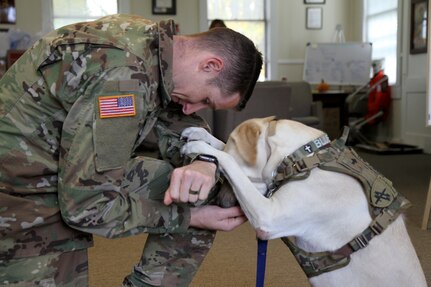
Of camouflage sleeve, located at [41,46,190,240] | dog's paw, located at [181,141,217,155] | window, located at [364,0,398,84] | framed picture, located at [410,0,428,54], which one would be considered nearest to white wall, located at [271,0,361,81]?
window, located at [364,0,398,84]

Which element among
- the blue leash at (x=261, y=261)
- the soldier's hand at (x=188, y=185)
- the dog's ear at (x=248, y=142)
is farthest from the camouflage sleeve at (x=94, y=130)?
the blue leash at (x=261, y=261)

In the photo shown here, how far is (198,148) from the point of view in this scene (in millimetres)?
1433

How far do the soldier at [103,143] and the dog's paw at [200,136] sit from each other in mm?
95

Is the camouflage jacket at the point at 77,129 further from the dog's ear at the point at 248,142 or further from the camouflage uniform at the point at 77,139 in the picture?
the dog's ear at the point at 248,142

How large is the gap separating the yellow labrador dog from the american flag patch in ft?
1.08

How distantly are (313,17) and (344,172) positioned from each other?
7.29m

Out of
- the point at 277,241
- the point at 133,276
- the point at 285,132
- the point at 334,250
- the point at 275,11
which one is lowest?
the point at 277,241

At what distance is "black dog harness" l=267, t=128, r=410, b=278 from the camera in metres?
1.36

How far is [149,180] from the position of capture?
1477 mm

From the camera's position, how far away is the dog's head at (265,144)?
144 centimetres

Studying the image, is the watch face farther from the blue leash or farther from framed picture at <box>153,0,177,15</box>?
framed picture at <box>153,0,177,15</box>

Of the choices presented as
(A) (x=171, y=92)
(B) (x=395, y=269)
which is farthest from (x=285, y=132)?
(B) (x=395, y=269)

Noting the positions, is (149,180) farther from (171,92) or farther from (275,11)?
(275,11)

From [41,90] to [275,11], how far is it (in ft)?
24.1
